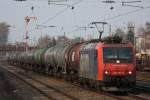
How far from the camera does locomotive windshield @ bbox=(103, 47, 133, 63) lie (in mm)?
23438

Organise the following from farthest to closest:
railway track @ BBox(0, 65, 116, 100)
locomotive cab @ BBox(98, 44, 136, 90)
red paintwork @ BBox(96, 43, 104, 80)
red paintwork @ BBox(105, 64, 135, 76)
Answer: red paintwork @ BBox(96, 43, 104, 80) → red paintwork @ BBox(105, 64, 135, 76) → locomotive cab @ BBox(98, 44, 136, 90) → railway track @ BBox(0, 65, 116, 100)

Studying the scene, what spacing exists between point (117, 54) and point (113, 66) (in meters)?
0.80

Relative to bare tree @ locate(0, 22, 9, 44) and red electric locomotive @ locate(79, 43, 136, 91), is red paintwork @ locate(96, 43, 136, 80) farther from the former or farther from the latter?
bare tree @ locate(0, 22, 9, 44)

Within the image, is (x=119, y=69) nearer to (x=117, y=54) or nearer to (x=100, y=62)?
(x=117, y=54)

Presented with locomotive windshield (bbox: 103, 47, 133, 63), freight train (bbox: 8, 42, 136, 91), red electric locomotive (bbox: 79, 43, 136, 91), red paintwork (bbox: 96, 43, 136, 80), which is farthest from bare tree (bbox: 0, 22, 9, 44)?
red paintwork (bbox: 96, 43, 136, 80)

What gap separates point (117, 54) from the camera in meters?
23.6

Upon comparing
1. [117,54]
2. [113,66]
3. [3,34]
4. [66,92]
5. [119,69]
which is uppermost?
[3,34]

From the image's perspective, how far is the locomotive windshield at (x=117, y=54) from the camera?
923 inches

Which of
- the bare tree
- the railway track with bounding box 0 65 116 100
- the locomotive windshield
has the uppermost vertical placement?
the bare tree

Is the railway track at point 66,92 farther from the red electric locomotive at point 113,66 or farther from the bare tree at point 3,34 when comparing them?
the bare tree at point 3,34

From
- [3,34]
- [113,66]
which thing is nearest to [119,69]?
[113,66]

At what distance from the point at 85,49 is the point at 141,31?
5051 inches

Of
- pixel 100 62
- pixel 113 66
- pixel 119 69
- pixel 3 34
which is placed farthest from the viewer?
pixel 3 34

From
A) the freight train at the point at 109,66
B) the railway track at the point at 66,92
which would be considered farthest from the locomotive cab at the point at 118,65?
the railway track at the point at 66,92
